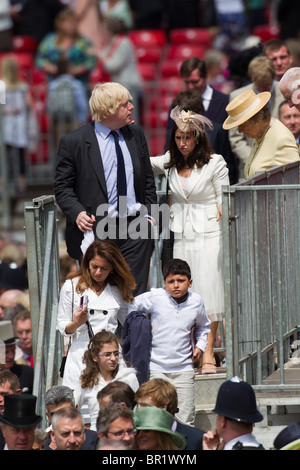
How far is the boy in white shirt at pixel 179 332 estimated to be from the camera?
25.5ft

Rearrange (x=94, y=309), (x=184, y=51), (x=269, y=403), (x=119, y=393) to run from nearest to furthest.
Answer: (x=119, y=393) → (x=269, y=403) → (x=94, y=309) → (x=184, y=51)

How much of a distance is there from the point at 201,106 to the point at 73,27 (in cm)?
753

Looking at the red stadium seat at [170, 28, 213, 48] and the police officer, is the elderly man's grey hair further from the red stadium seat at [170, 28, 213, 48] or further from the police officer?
the red stadium seat at [170, 28, 213, 48]

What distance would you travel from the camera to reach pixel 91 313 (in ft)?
26.2

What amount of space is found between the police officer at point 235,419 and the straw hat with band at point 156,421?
0.16 meters

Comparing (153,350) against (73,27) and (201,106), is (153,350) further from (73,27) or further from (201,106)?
(73,27)

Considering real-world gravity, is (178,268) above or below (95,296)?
above

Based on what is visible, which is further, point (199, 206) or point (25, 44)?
point (25, 44)

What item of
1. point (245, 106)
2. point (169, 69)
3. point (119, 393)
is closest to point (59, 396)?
point (119, 393)

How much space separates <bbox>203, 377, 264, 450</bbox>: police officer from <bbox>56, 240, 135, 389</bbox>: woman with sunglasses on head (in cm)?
152

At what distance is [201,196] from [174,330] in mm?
1190

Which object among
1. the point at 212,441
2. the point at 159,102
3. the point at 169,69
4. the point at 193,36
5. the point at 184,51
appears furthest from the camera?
the point at 193,36

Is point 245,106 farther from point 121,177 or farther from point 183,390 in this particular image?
point 183,390
